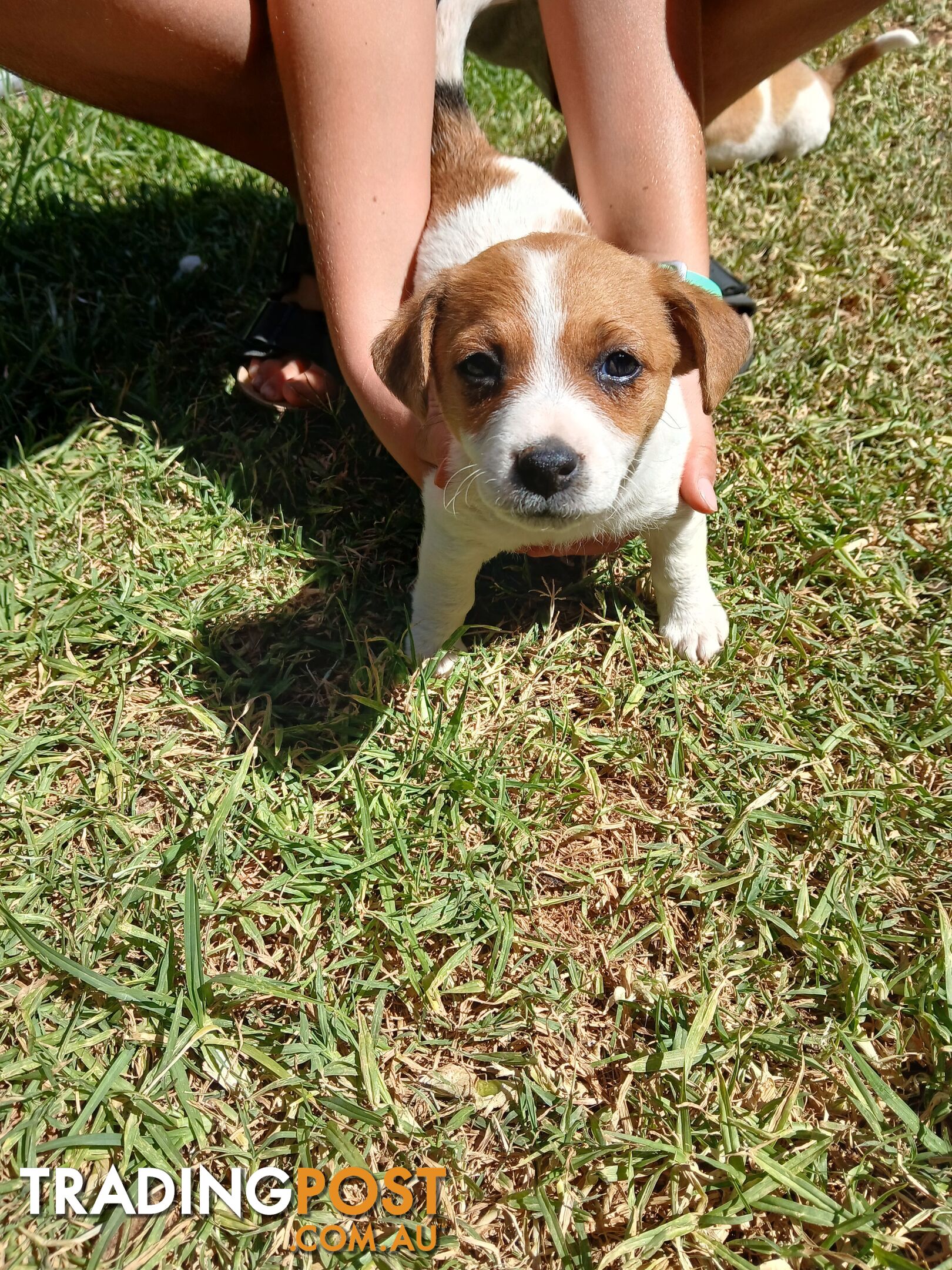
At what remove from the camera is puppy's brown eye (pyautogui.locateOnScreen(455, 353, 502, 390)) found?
7.59ft

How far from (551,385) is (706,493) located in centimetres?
77

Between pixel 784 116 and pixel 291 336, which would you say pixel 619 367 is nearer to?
pixel 291 336

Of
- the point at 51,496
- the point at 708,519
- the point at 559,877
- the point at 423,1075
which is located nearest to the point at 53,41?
the point at 51,496

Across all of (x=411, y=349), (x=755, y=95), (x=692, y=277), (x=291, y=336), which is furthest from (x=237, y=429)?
(x=755, y=95)

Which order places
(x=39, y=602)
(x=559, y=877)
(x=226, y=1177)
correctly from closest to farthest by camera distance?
(x=226, y=1177)
(x=559, y=877)
(x=39, y=602)

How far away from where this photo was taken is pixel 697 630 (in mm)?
3084

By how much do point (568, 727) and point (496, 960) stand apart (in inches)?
31.8

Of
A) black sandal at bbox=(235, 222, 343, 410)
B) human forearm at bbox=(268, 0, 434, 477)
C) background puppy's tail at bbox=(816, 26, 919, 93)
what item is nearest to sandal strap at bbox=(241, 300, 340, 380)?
black sandal at bbox=(235, 222, 343, 410)

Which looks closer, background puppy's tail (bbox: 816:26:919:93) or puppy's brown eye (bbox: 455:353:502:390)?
puppy's brown eye (bbox: 455:353:502:390)

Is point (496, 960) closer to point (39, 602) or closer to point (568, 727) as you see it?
point (568, 727)

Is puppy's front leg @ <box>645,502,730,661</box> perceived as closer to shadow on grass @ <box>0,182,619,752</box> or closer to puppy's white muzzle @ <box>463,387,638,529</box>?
shadow on grass @ <box>0,182,619,752</box>

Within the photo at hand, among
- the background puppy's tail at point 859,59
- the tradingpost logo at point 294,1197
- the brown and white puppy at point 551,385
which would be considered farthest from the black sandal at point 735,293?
the tradingpost logo at point 294,1197

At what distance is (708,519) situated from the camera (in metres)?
3.44

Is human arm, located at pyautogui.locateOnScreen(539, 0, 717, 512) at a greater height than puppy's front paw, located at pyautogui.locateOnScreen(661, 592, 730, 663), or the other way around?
human arm, located at pyautogui.locateOnScreen(539, 0, 717, 512)
